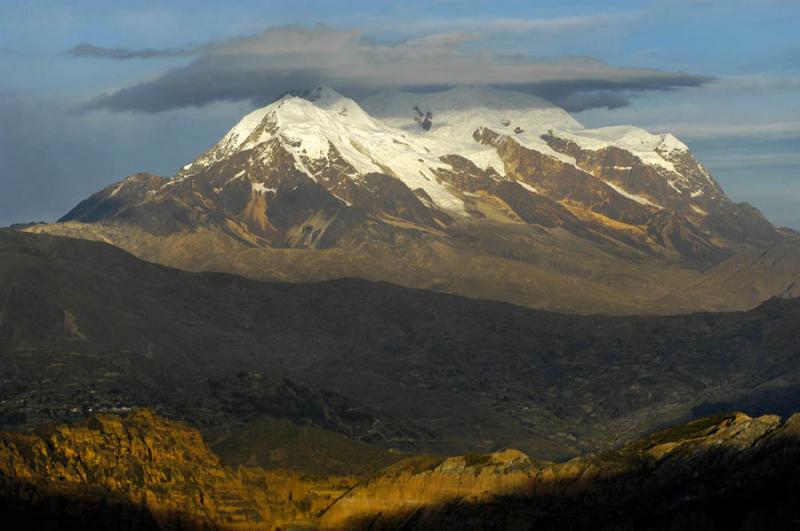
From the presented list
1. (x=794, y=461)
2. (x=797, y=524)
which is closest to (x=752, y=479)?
(x=794, y=461)

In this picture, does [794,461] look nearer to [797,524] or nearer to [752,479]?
[752,479]

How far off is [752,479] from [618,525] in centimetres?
1457

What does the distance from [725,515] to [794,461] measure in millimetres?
11908

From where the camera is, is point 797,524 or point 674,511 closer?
point 797,524

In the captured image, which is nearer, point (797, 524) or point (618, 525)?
point (797, 524)

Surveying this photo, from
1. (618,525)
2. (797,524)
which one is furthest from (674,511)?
(797,524)

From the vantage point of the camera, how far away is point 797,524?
180125mm

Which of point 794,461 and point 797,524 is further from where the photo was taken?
point 794,461

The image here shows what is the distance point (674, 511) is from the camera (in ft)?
652

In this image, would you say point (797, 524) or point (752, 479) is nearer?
point (797, 524)

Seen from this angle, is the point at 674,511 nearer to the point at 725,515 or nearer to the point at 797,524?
the point at 725,515

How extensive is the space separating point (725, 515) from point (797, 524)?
1224 centimetres

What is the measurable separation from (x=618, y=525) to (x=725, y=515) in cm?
1262

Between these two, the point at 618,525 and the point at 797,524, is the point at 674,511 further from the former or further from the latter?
the point at 797,524
